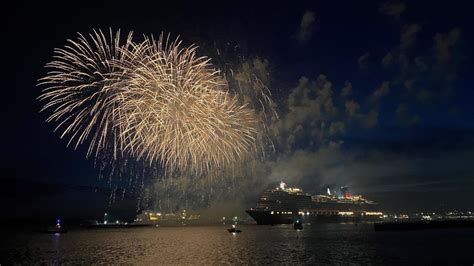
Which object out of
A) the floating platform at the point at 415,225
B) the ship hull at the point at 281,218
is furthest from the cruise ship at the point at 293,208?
the floating platform at the point at 415,225

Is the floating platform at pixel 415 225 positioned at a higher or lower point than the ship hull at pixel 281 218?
lower

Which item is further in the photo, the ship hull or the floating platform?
the ship hull

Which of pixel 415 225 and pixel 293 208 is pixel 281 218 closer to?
pixel 293 208

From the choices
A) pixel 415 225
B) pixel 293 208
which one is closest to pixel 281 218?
pixel 293 208

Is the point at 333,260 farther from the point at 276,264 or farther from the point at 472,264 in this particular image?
the point at 472,264

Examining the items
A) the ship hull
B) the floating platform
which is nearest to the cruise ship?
the ship hull

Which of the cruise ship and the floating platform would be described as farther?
the cruise ship

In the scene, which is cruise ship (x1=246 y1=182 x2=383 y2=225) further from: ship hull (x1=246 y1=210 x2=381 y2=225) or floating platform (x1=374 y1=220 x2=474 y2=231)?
floating platform (x1=374 y1=220 x2=474 y2=231)

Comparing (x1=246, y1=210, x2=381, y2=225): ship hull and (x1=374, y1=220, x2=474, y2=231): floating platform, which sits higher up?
(x1=246, y1=210, x2=381, y2=225): ship hull

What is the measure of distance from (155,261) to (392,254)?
78.9 feet

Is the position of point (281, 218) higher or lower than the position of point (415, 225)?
higher

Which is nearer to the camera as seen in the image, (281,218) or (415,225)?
(415,225)

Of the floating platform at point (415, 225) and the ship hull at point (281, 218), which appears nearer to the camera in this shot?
the floating platform at point (415, 225)

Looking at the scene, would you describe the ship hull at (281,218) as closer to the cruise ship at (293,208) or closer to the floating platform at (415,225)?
the cruise ship at (293,208)
